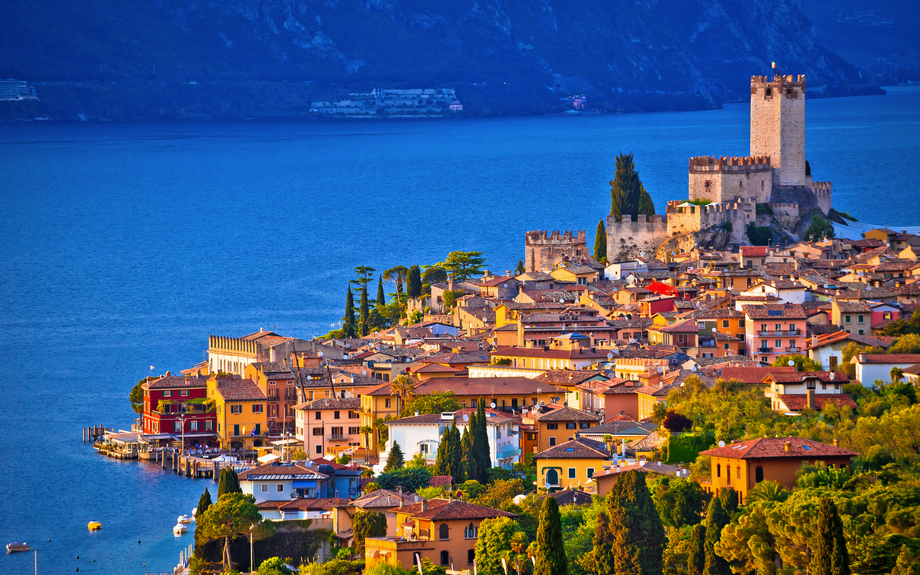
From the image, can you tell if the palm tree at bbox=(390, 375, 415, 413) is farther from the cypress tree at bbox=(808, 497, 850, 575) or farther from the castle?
the castle

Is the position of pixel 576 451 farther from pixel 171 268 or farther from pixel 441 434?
pixel 171 268

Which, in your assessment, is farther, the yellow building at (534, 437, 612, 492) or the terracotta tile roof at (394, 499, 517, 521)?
the yellow building at (534, 437, 612, 492)

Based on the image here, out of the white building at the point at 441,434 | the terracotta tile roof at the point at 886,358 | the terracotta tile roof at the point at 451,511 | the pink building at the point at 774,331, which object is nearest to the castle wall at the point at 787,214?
the pink building at the point at 774,331

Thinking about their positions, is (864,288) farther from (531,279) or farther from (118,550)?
(118,550)

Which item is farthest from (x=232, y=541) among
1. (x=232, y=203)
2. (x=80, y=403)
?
(x=232, y=203)

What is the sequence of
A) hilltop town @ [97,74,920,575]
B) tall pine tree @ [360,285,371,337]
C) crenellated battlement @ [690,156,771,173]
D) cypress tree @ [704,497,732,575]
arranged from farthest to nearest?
crenellated battlement @ [690,156,771,173] → tall pine tree @ [360,285,371,337] → hilltop town @ [97,74,920,575] → cypress tree @ [704,497,732,575]

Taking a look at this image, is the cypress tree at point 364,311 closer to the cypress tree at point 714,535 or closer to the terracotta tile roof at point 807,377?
the terracotta tile roof at point 807,377

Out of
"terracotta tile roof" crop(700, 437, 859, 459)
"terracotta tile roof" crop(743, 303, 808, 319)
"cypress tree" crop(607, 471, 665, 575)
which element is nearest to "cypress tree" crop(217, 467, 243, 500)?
"cypress tree" crop(607, 471, 665, 575)
